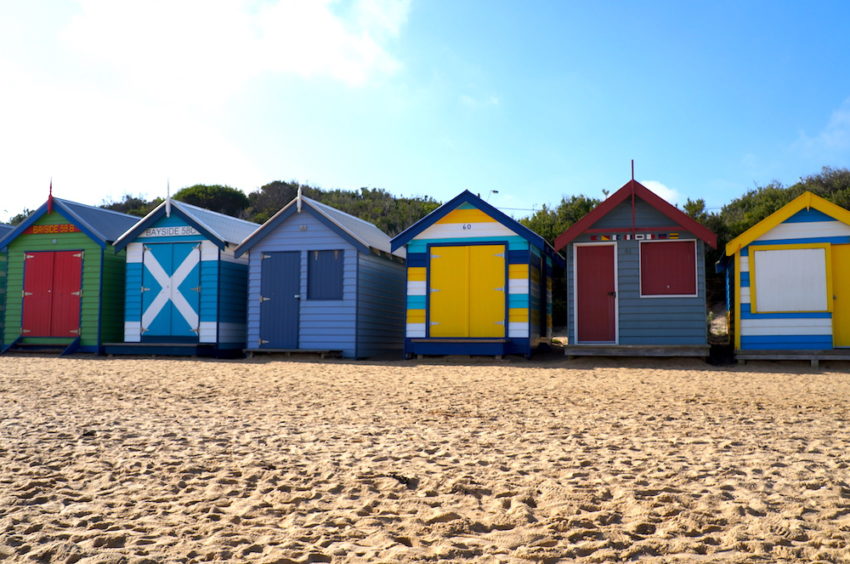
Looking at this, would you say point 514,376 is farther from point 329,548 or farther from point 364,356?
point 329,548

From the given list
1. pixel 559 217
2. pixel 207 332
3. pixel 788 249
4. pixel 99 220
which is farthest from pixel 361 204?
pixel 788 249

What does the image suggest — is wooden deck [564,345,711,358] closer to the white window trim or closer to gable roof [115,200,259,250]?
the white window trim

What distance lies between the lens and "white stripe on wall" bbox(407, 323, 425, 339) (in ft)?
46.0

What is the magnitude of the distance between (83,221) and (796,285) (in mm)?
14629

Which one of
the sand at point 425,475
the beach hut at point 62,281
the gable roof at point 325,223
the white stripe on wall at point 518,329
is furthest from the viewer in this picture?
the beach hut at point 62,281

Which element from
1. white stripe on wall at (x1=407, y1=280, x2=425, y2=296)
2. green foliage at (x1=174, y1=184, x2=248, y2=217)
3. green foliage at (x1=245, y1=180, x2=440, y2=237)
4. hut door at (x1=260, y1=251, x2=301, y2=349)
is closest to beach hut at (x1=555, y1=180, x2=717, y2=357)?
white stripe on wall at (x1=407, y1=280, x2=425, y2=296)

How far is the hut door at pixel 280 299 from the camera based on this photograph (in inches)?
574

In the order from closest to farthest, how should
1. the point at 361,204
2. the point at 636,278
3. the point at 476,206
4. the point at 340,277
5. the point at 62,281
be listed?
the point at 636,278 → the point at 476,206 → the point at 340,277 → the point at 62,281 → the point at 361,204

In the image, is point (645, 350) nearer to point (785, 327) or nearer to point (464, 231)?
point (785, 327)

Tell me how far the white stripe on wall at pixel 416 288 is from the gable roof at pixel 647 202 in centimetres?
269

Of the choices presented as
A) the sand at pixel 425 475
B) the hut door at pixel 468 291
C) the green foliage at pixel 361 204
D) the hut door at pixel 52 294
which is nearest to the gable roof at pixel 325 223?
the hut door at pixel 468 291

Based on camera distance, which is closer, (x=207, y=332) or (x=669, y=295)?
(x=669, y=295)

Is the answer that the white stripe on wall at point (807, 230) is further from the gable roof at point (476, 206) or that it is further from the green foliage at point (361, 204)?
the green foliage at point (361, 204)

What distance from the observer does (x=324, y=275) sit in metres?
14.5
